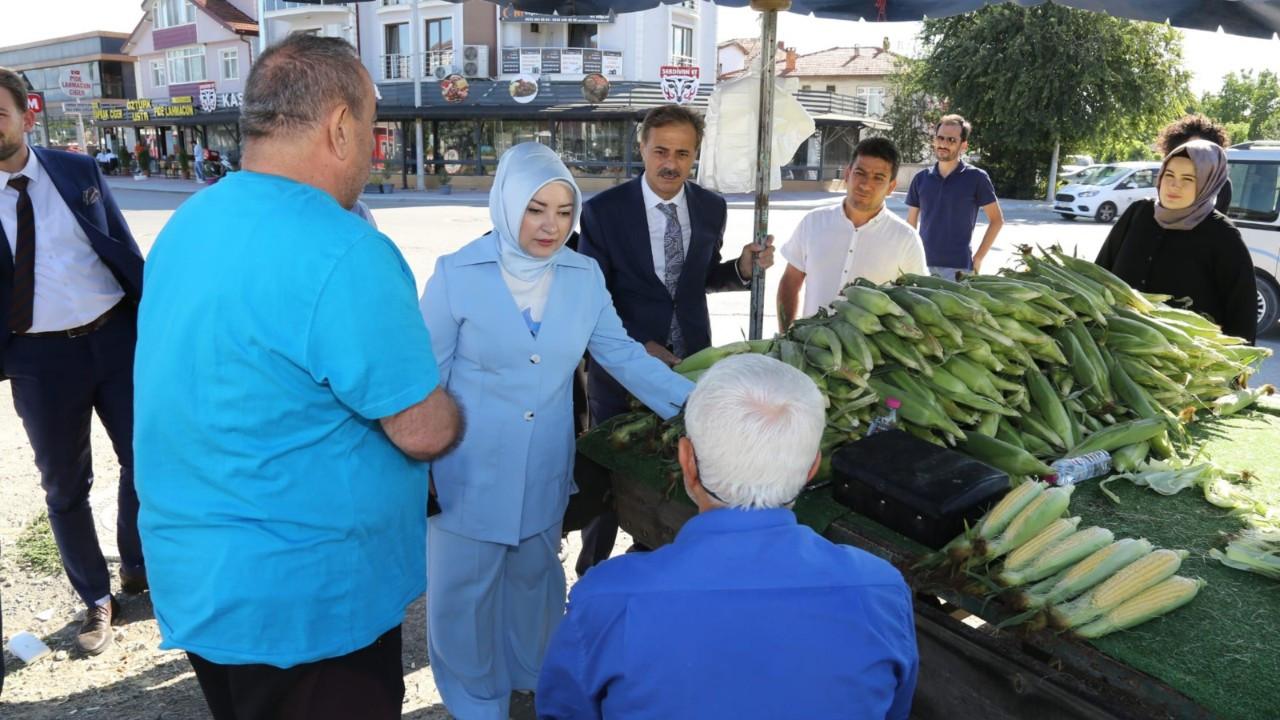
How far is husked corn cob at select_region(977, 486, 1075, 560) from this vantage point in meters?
1.97

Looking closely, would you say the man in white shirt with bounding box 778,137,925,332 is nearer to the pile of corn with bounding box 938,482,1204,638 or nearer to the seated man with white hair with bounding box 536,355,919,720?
the pile of corn with bounding box 938,482,1204,638

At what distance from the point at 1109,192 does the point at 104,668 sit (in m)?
25.5

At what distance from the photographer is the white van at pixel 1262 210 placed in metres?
9.16

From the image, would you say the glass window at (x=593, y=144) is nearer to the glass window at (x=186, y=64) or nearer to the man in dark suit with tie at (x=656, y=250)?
the glass window at (x=186, y=64)

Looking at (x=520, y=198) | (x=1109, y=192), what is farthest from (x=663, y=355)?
(x=1109, y=192)

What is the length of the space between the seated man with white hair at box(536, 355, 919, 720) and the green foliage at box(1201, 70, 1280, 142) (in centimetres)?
7386

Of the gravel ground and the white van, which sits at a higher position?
the white van

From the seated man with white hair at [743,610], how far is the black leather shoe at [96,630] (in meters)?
2.83

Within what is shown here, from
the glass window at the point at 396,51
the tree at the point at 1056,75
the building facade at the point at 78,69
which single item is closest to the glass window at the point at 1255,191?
the tree at the point at 1056,75

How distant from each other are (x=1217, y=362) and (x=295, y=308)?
3551mm

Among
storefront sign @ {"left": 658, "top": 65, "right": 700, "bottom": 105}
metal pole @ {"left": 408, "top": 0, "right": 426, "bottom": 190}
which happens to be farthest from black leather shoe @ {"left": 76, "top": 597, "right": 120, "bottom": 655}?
metal pole @ {"left": 408, "top": 0, "right": 426, "bottom": 190}

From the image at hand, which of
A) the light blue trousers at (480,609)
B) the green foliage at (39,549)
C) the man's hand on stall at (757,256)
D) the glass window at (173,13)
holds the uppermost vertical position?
the glass window at (173,13)

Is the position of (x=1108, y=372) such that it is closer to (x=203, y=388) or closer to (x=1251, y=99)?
(x=203, y=388)

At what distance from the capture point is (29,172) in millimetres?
3180
